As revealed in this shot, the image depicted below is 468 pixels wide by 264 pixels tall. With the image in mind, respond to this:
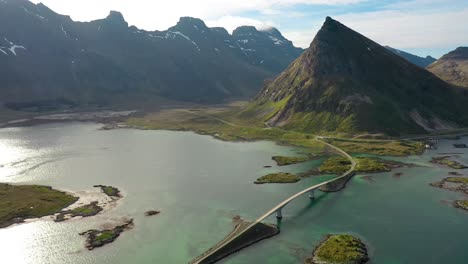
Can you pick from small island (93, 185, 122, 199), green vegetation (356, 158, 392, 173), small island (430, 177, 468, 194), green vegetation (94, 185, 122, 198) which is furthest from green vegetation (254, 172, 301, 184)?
green vegetation (94, 185, 122, 198)

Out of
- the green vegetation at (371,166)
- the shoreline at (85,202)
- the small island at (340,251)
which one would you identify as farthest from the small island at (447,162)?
the shoreline at (85,202)

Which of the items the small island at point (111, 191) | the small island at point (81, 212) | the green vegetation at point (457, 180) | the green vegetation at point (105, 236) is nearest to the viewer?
the green vegetation at point (105, 236)

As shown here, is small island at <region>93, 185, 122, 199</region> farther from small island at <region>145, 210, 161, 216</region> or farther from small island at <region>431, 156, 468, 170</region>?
small island at <region>431, 156, 468, 170</region>

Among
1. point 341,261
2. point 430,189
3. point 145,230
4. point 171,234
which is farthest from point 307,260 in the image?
point 430,189

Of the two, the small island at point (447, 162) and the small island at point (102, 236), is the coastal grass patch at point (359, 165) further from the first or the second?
the small island at point (102, 236)

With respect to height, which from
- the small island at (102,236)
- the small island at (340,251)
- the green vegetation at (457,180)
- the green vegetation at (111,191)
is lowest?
the small island at (102,236)

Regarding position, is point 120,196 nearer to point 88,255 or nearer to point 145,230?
point 145,230
